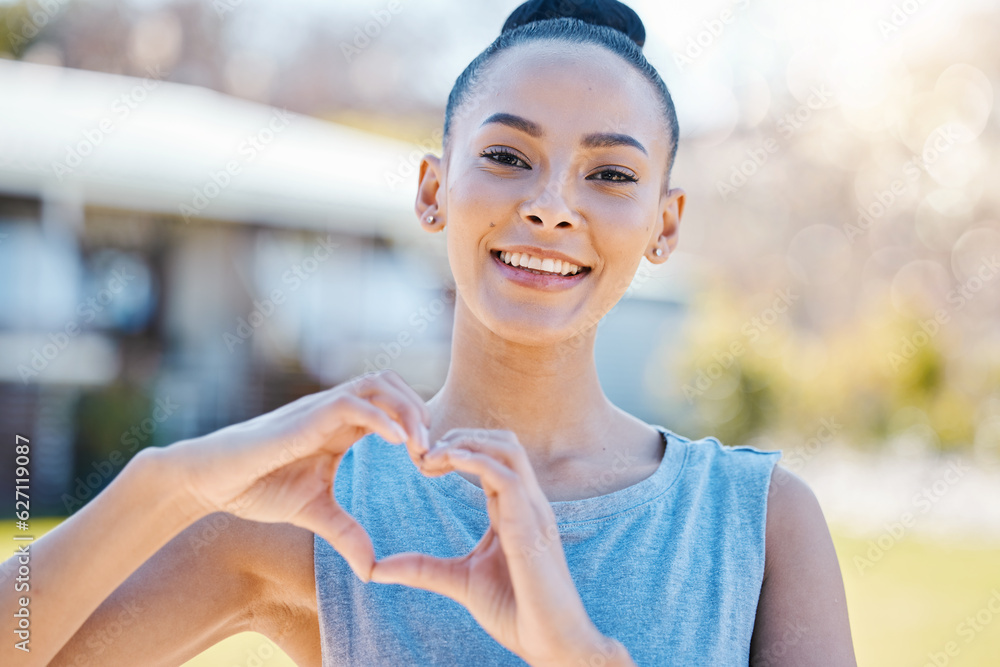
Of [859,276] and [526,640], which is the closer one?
[526,640]

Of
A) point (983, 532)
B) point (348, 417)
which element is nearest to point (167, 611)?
point (348, 417)

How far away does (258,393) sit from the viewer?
1132 cm

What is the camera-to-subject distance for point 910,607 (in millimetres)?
7402

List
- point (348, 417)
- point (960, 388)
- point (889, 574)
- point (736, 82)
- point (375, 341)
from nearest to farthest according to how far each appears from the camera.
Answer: point (348, 417) → point (889, 574) → point (375, 341) → point (960, 388) → point (736, 82)

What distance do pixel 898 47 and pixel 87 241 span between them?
21.7 metres

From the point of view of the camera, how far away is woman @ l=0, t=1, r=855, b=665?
1589mm

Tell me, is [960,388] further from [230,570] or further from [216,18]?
[216,18]
